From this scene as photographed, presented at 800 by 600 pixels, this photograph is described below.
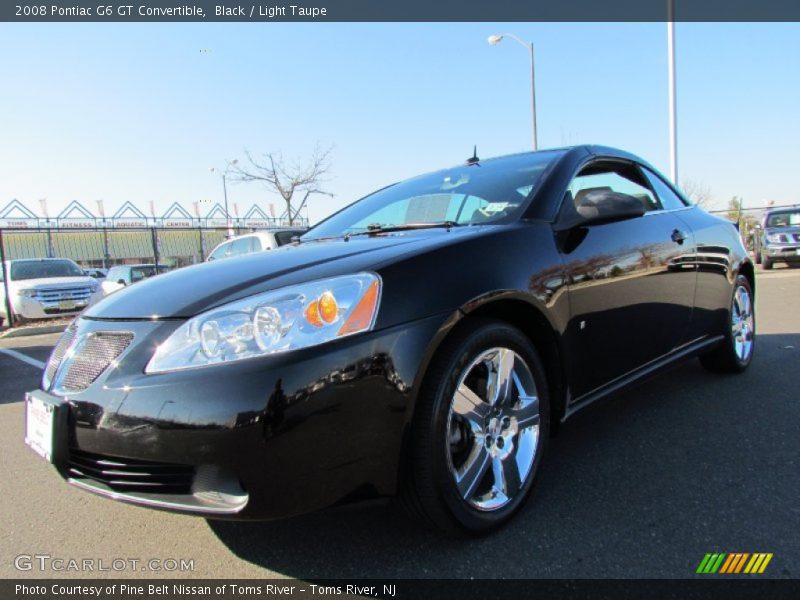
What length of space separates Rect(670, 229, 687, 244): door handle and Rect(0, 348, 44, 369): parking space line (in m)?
6.54

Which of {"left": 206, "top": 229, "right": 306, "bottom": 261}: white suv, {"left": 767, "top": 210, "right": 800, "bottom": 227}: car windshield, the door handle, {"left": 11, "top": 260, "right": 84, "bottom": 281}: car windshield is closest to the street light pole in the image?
{"left": 767, "top": 210, "right": 800, "bottom": 227}: car windshield

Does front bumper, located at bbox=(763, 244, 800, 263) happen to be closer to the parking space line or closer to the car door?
the car door

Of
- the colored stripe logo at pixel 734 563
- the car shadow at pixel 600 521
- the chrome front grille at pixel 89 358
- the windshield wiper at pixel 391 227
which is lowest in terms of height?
the colored stripe logo at pixel 734 563

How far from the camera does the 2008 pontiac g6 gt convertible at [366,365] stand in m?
1.63

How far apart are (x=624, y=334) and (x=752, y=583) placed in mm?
1256

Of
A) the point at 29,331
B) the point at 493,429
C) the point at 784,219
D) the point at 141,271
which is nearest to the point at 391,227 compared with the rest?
the point at 493,429

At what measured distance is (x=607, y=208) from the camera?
2.55 meters

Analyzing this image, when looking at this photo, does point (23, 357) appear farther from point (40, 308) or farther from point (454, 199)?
point (454, 199)

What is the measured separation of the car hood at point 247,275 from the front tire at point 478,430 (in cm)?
42

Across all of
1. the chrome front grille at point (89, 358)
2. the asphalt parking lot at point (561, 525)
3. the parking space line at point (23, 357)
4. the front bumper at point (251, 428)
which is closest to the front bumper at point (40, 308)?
the parking space line at point (23, 357)

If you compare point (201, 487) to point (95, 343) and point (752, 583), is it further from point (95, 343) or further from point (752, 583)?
point (752, 583)

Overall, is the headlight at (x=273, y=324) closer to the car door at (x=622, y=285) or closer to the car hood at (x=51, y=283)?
the car door at (x=622, y=285)

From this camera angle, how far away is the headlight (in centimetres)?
169

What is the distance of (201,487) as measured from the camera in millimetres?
1680
